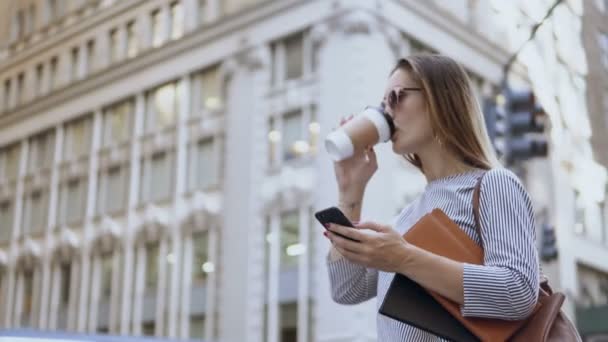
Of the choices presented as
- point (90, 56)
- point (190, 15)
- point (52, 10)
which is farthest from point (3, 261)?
point (190, 15)

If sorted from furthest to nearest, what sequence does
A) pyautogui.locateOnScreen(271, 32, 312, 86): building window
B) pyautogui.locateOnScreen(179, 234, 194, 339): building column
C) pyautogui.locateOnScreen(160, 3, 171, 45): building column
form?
pyautogui.locateOnScreen(160, 3, 171, 45): building column, pyautogui.locateOnScreen(179, 234, 194, 339): building column, pyautogui.locateOnScreen(271, 32, 312, 86): building window

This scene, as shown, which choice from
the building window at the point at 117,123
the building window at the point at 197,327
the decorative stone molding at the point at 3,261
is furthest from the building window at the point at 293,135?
the decorative stone molding at the point at 3,261

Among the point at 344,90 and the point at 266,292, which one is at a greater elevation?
the point at 344,90

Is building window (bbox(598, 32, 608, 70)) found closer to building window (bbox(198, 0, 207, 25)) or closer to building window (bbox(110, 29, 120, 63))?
building window (bbox(198, 0, 207, 25))

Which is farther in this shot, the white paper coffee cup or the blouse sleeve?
the white paper coffee cup

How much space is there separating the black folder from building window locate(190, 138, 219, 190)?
24.6 m

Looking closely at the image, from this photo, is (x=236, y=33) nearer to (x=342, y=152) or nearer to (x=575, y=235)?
(x=575, y=235)

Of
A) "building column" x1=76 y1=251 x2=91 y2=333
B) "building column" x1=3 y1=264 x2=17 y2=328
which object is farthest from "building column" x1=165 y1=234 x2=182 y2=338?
"building column" x1=3 y1=264 x2=17 y2=328

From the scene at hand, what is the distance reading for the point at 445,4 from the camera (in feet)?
87.4

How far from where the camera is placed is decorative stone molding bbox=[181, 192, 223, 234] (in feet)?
85.2

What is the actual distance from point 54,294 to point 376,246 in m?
29.8

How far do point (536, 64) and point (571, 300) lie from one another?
21.6 ft

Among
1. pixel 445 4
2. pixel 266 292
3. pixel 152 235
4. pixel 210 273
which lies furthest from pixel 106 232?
pixel 445 4

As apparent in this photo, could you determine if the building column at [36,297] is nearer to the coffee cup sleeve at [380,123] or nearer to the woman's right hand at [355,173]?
the woman's right hand at [355,173]
